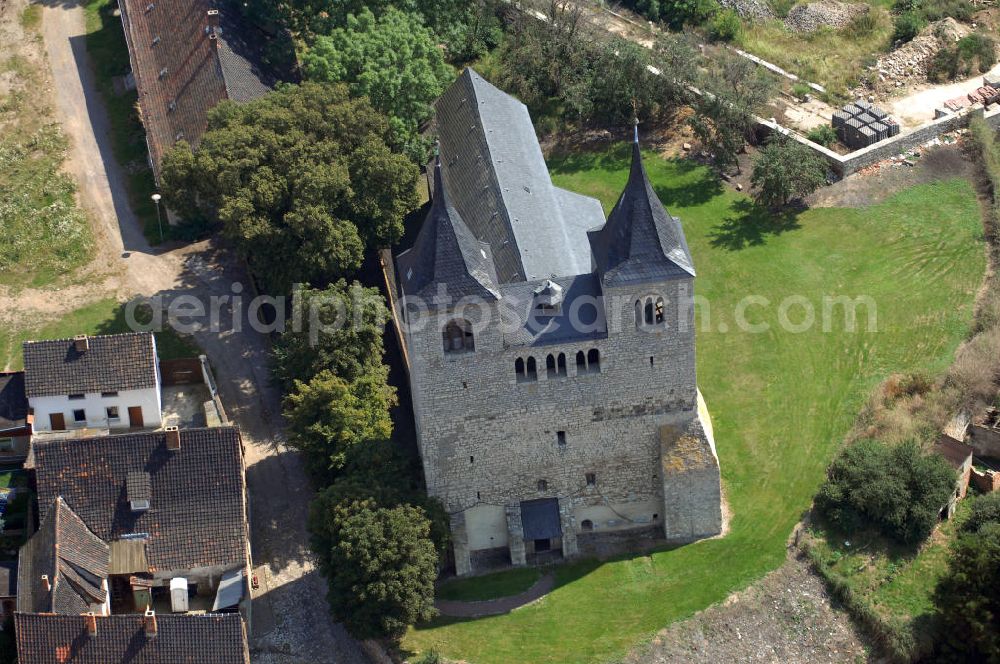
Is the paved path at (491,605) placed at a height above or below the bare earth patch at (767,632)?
above

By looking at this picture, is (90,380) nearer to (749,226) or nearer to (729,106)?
(749,226)

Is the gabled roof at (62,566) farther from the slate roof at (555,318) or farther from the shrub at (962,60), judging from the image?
the shrub at (962,60)

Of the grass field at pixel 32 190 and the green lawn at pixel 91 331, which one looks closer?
the green lawn at pixel 91 331

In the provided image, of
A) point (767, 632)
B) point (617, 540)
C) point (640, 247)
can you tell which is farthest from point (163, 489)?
point (767, 632)

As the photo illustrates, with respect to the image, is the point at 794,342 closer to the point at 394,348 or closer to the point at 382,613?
the point at 394,348

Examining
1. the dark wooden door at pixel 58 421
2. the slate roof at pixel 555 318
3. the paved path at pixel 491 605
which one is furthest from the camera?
the dark wooden door at pixel 58 421

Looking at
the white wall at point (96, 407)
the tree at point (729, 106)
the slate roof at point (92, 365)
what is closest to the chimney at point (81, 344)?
the slate roof at point (92, 365)

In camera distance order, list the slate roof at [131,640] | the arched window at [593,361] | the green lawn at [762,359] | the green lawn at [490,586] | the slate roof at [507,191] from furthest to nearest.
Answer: the slate roof at [507,191], the green lawn at [490,586], the green lawn at [762,359], the arched window at [593,361], the slate roof at [131,640]

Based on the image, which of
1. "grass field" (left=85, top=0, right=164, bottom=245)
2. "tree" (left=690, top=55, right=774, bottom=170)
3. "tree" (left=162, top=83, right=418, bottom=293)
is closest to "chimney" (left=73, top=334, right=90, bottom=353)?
"tree" (left=162, top=83, right=418, bottom=293)
